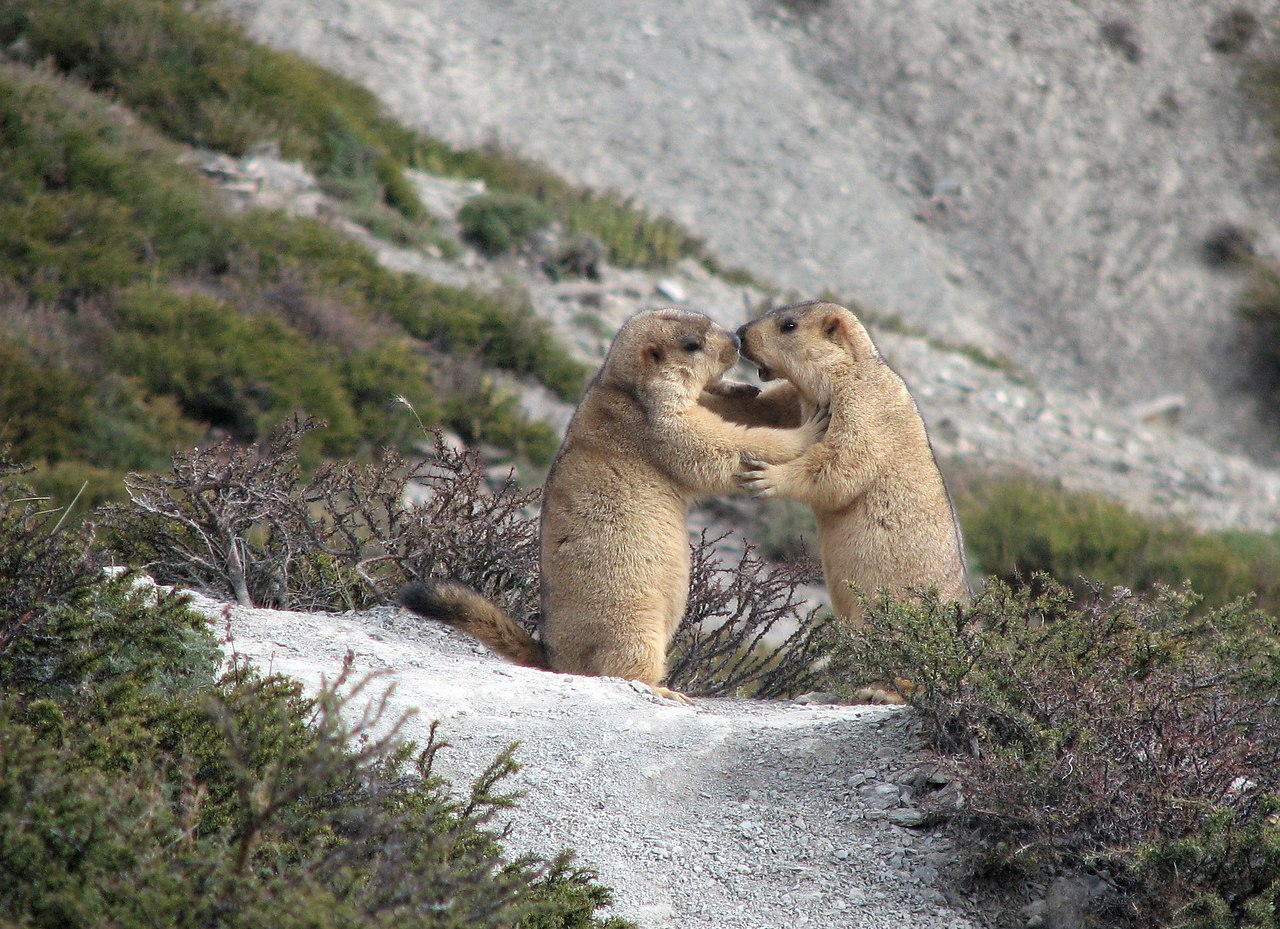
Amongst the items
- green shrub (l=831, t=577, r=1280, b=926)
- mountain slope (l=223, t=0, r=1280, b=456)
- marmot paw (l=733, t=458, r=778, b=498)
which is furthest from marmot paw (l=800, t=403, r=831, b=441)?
mountain slope (l=223, t=0, r=1280, b=456)

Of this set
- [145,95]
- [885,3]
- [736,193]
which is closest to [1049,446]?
[736,193]

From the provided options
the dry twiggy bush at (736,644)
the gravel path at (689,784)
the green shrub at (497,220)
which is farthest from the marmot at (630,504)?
the green shrub at (497,220)

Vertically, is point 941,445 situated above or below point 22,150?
below

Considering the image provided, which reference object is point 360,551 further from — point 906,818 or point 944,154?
point 944,154

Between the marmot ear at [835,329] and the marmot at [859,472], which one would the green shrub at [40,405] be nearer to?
the marmot at [859,472]

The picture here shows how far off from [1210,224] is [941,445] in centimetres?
1192

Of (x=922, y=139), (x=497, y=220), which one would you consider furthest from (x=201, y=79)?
(x=922, y=139)

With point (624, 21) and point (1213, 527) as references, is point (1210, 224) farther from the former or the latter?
point (624, 21)

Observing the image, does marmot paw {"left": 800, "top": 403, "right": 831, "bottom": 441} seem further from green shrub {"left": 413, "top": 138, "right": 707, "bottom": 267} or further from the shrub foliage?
green shrub {"left": 413, "top": 138, "right": 707, "bottom": 267}

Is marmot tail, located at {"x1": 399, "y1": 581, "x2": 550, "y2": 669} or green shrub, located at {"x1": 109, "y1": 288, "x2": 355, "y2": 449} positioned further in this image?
green shrub, located at {"x1": 109, "y1": 288, "x2": 355, "y2": 449}

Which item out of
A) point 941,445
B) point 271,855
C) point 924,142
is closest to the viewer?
point 271,855

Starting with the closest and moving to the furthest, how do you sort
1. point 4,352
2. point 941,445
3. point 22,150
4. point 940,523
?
point 940,523 < point 4,352 < point 22,150 < point 941,445

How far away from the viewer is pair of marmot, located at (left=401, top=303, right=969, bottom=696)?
7199mm

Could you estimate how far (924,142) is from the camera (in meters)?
32.5
